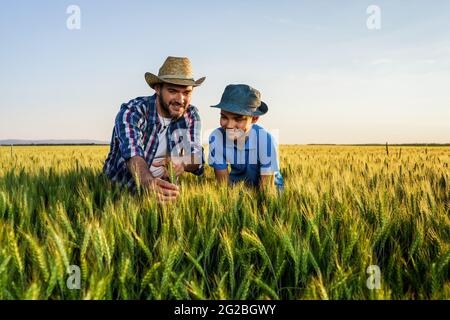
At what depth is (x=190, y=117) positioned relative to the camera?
3822 millimetres

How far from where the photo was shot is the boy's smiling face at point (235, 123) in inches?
128

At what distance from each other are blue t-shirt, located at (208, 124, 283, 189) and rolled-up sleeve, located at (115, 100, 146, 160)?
69cm

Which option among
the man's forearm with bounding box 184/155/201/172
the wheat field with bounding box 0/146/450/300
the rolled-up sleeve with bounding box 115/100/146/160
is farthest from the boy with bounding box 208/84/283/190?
the wheat field with bounding box 0/146/450/300

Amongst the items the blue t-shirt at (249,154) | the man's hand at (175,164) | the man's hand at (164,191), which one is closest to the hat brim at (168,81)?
the blue t-shirt at (249,154)

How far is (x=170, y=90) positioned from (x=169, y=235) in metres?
2.00

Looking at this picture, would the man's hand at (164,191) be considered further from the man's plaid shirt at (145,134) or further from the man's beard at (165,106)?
the man's beard at (165,106)

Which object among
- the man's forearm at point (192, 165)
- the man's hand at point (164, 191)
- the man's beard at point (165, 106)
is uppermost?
the man's beard at point (165, 106)

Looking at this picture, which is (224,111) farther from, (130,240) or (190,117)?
(130,240)

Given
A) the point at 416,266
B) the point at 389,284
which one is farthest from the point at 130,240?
the point at 416,266

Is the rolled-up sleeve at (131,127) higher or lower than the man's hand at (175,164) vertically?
higher

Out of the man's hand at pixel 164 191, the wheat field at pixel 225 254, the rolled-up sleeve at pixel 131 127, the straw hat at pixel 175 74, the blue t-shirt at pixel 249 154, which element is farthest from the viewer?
the blue t-shirt at pixel 249 154

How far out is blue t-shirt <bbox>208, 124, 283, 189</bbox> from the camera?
3.39 m

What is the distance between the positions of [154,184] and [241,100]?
130 centimetres

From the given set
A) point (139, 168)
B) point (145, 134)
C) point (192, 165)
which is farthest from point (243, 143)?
point (139, 168)
